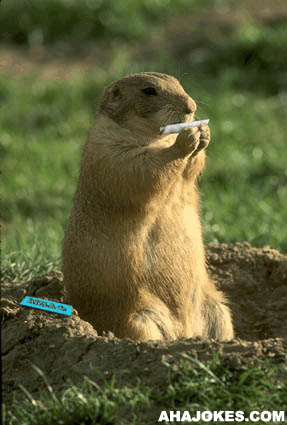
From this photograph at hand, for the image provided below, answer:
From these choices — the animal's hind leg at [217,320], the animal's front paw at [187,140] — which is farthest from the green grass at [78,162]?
the animal's front paw at [187,140]

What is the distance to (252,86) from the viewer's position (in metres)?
10.7

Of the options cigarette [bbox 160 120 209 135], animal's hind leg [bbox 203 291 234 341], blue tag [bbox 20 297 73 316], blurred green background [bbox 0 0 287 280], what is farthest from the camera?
blurred green background [bbox 0 0 287 280]

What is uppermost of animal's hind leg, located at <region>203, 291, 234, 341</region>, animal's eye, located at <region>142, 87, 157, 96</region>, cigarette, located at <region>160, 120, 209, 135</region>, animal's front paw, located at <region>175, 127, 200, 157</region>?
animal's eye, located at <region>142, 87, 157, 96</region>

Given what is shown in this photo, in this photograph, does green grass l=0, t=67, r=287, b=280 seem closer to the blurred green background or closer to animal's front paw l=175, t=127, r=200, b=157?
the blurred green background

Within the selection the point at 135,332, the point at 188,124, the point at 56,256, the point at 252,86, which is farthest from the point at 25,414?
the point at 252,86

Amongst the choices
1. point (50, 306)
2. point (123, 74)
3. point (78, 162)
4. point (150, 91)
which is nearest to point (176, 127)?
point (150, 91)

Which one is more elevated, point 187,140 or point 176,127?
point 176,127

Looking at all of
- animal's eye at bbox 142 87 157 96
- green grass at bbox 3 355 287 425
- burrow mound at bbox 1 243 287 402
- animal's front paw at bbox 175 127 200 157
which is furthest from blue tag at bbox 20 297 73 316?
animal's eye at bbox 142 87 157 96

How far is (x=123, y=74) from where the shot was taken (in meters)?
10.4

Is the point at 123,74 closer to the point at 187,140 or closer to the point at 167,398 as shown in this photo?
the point at 187,140

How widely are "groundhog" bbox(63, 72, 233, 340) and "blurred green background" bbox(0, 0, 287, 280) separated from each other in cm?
133

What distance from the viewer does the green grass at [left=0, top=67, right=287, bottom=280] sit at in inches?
257

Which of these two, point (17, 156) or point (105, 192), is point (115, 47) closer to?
point (17, 156)

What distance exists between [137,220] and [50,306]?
26.8 inches
